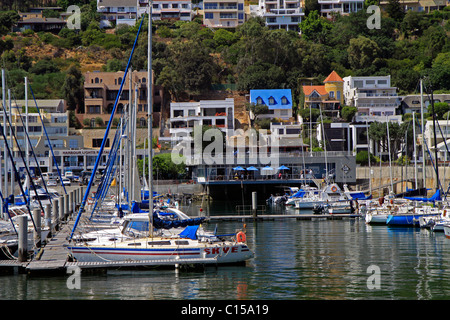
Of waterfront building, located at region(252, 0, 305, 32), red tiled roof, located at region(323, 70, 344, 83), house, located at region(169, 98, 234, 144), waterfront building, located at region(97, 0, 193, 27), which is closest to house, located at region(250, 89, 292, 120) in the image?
house, located at region(169, 98, 234, 144)

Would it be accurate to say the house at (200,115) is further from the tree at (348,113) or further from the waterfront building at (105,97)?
the tree at (348,113)

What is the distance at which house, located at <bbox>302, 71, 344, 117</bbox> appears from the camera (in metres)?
118

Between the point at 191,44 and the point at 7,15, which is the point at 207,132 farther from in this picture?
the point at 7,15

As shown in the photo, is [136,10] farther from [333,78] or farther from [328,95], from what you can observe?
[328,95]

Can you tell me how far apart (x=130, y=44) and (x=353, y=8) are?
5586 centimetres

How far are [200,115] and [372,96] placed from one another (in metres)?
29.3

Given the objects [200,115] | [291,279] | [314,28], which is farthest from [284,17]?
[291,279]

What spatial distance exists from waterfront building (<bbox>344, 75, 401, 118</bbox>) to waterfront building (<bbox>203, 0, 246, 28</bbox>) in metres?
47.8

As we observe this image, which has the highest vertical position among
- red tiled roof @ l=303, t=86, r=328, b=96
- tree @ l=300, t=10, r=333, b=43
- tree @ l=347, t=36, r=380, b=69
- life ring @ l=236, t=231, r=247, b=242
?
tree @ l=300, t=10, r=333, b=43

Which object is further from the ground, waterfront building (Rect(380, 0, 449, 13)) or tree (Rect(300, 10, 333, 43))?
waterfront building (Rect(380, 0, 449, 13))

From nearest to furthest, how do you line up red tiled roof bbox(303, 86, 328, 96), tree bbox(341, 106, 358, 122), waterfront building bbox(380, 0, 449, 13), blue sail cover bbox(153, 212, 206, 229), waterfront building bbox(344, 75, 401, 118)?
blue sail cover bbox(153, 212, 206, 229) < tree bbox(341, 106, 358, 122) < waterfront building bbox(344, 75, 401, 118) < red tiled roof bbox(303, 86, 328, 96) < waterfront building bbox(380, 0, 449, 13)

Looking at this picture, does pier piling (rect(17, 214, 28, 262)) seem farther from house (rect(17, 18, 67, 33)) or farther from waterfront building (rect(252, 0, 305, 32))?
house (rect(17, 18, 67, 33))
